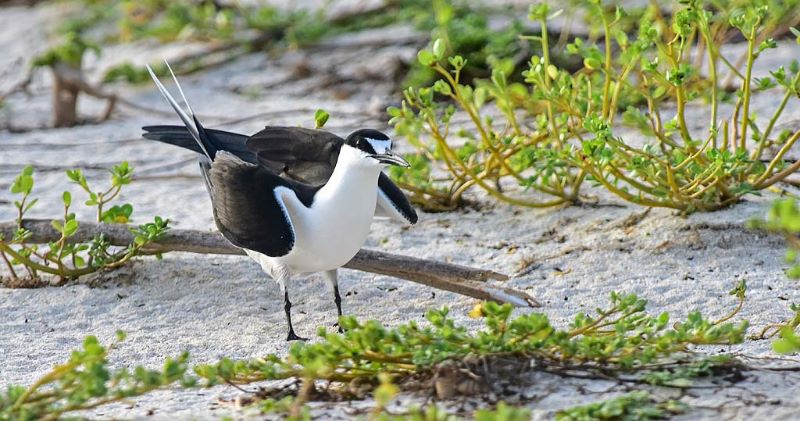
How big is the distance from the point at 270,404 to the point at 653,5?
11.5 ft

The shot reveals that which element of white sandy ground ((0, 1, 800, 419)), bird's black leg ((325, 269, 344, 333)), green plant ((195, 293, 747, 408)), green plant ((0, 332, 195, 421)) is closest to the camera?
green plant ((0, 332, 195, 421))

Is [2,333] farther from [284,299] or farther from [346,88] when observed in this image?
[346,88]

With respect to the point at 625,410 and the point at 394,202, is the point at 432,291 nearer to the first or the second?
the point at 394,202

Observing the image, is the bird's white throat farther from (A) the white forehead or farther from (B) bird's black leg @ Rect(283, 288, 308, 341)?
(B) bird's black leg @ Rect(283, 288, 308, 341)

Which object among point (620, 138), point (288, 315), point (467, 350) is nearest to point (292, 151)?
point (288, 315)

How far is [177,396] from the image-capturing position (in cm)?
334

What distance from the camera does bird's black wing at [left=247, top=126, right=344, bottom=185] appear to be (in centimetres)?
439

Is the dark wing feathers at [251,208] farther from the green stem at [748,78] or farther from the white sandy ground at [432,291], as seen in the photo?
the green stem at [748,78]

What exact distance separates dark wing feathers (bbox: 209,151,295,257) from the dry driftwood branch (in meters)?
0.37

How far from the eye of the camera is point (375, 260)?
435 cm

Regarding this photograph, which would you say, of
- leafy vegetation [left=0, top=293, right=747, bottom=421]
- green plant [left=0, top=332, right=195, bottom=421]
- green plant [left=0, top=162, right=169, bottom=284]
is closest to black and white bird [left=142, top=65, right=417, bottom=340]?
green plant [left=0, top=162, right=169, bottom=284]

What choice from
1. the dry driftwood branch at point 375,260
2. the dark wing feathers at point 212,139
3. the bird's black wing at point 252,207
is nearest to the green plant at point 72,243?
the dry driftwood branch at point 375,260

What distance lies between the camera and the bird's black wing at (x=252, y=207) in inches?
154

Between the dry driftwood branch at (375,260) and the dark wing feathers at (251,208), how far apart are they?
1.22 ft
